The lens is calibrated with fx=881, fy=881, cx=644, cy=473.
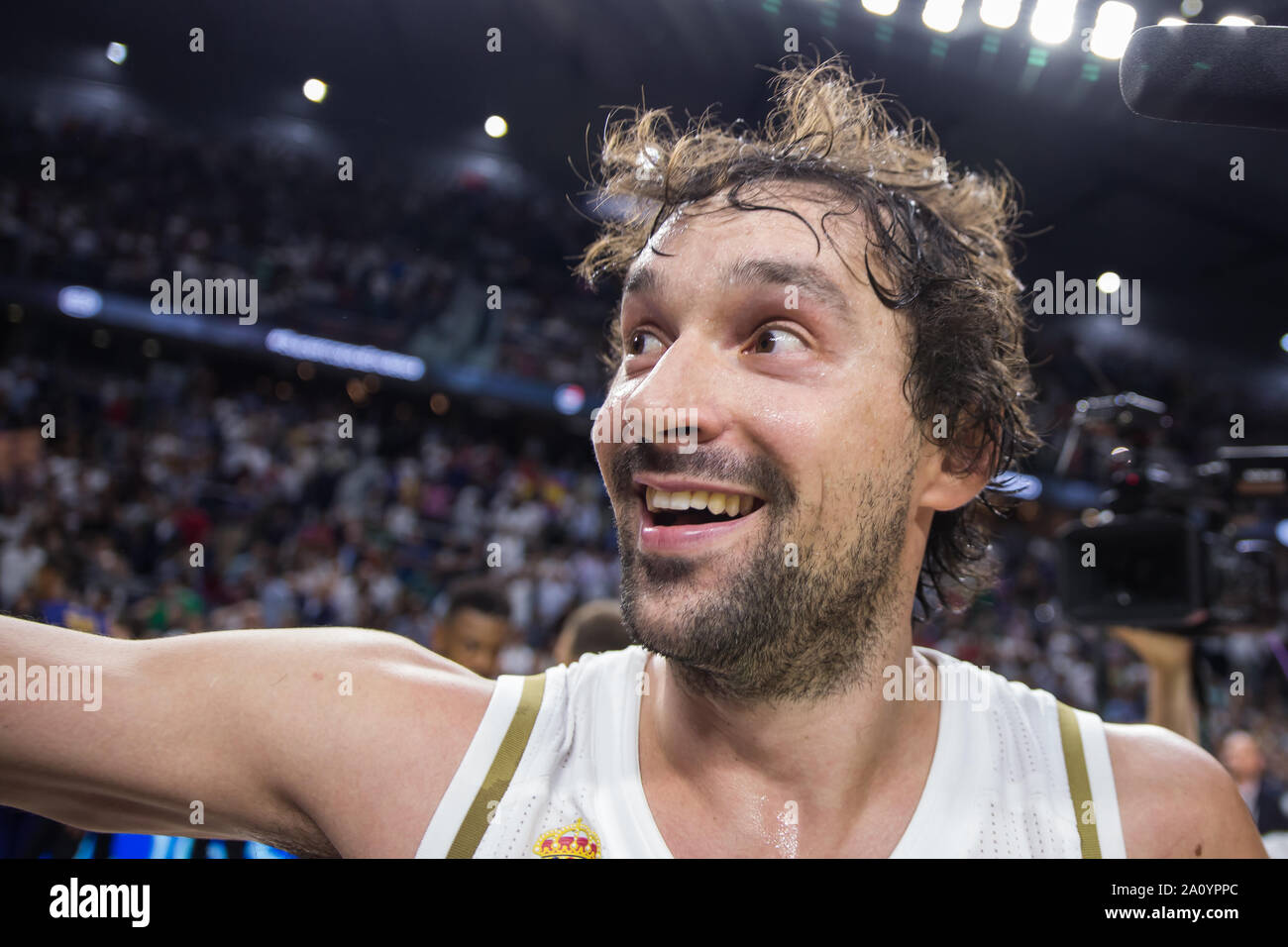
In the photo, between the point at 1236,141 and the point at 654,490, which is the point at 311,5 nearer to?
the point at 1236,141

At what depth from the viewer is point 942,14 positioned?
166 inches

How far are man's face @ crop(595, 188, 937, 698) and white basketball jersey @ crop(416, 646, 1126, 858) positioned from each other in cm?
21

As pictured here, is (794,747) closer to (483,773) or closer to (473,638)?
(483,773)

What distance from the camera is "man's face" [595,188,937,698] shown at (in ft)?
4.27

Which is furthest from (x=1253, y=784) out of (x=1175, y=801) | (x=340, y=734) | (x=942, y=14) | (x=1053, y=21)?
(x=340, y=734)

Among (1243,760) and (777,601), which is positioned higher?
(777,601)

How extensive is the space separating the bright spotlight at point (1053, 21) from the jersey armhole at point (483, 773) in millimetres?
4142

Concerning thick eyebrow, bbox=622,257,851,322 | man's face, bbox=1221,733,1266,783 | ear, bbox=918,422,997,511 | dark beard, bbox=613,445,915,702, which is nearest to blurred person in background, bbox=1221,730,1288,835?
man's face, bbox=1221,733,1266,783

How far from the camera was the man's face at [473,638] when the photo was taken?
12.7ft

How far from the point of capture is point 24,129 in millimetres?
13219

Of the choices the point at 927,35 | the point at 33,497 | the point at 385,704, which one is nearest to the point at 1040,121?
the point at 927,35

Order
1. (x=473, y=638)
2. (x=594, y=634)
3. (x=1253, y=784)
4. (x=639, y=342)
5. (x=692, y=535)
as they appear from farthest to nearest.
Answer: (x=1253, y=784), (x=473, y=638), (x=594, y=634), (x=639, y=342), (x=692, y=535)

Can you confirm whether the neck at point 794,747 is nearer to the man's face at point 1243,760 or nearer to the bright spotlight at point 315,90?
the man's face at point 1243,760

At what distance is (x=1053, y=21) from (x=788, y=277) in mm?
3682
